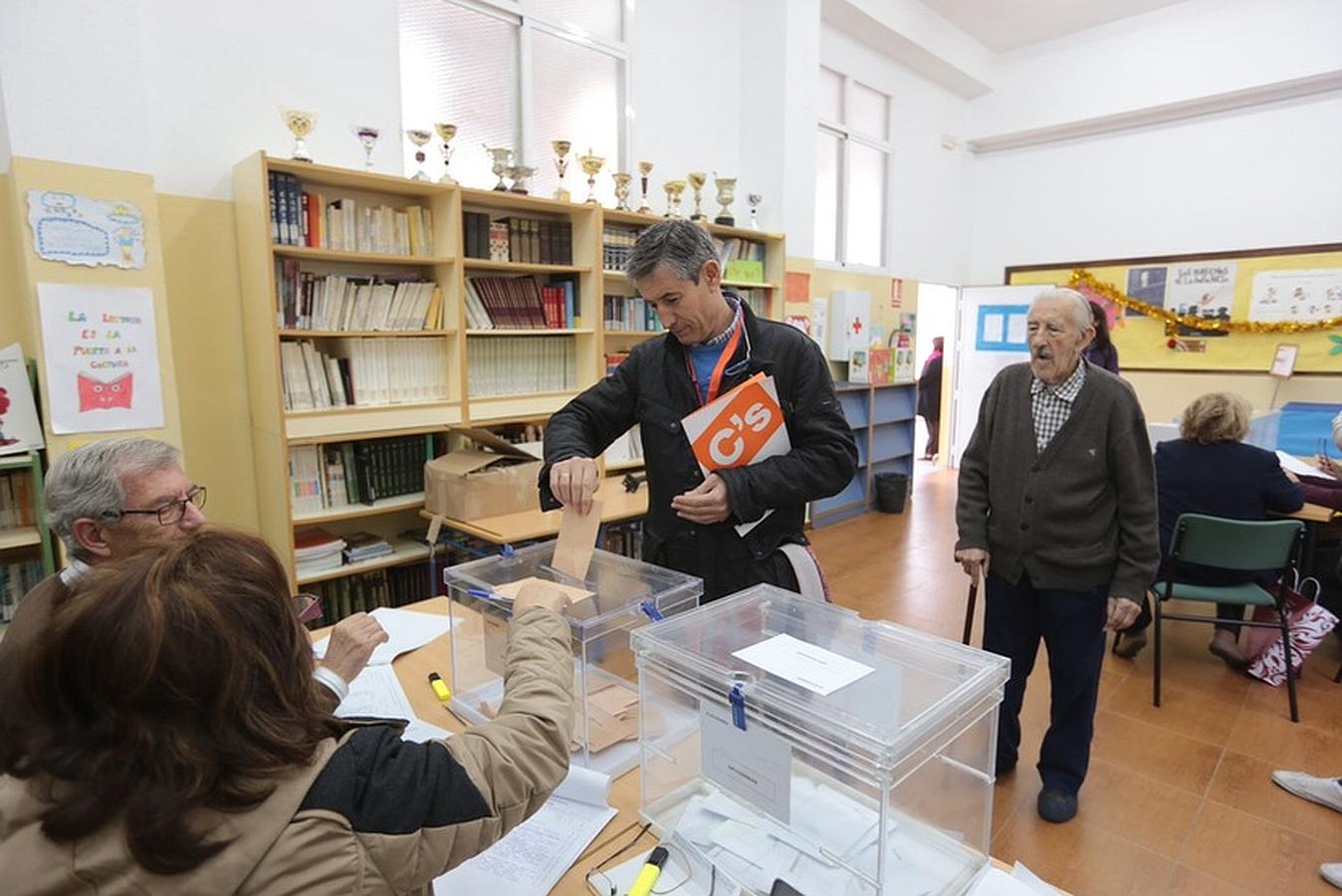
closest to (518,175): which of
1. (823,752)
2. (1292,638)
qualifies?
(823,752)

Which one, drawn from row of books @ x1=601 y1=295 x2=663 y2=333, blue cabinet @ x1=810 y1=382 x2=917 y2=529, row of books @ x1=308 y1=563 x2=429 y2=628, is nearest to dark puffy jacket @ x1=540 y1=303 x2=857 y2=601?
row of books @ x1=308 y1=563 x2=429 y2=628

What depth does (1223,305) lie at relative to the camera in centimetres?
616

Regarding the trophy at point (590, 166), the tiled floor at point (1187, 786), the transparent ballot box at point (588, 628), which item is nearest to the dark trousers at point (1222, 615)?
the tiled floor at point (1187, 786)

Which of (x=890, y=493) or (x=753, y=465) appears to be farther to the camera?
(x=890, y=493)

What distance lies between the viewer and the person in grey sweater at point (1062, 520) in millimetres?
2023

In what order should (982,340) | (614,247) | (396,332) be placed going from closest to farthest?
(396,332) < (614,247) < (982,340)

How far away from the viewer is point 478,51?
3.91 metres

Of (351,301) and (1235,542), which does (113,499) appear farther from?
(1235,542)

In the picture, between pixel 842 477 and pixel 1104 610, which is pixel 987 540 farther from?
pixel 842 477

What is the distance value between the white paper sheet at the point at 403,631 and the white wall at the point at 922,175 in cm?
596

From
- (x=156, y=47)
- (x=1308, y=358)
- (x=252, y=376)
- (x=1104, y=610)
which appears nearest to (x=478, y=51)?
(x=156, y=47)

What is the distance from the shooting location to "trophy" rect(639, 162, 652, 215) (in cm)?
432

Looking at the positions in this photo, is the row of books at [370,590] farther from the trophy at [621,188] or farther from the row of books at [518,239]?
the trophy at [621,188]

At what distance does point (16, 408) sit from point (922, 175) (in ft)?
23.2
